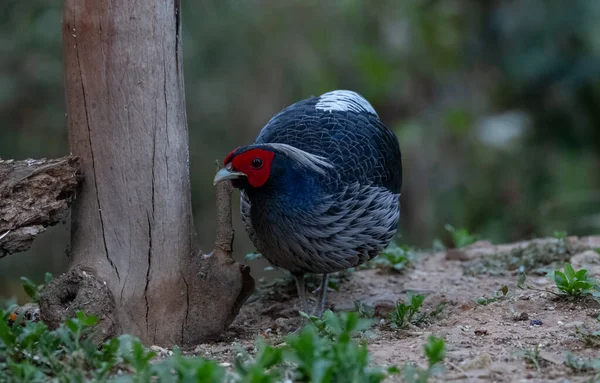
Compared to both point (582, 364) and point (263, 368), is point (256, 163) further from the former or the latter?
point (582, 364)

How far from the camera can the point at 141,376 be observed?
9.88ft

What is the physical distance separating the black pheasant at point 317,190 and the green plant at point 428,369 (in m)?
1.34

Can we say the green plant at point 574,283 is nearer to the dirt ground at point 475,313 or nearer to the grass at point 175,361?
the dirt ground at point 475,313

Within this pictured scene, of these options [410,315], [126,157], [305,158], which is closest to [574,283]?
[410,315]

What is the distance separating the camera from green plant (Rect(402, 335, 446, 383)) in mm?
3019

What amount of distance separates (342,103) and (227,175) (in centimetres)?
143

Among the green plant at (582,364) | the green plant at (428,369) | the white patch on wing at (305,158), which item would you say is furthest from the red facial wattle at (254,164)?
the green plant at (582,364)

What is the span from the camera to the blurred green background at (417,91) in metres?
9.02

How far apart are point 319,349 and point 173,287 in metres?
1.40

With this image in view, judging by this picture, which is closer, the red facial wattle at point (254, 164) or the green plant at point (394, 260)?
the red facial wattle at point (254, 164)

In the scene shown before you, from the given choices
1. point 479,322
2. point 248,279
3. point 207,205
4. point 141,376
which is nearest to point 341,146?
point 248,279

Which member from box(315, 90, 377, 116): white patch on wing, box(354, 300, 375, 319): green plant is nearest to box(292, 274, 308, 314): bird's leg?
box(354, 300, 375, 319): green plant

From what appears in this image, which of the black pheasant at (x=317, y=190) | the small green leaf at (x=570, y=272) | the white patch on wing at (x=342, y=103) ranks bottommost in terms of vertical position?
the small green leaf at (x=570, y=272)

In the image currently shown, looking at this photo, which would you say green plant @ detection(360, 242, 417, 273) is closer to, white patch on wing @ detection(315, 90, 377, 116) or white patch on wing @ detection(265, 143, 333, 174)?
white patch on wing @ detection(315, 90, 377, 116)
